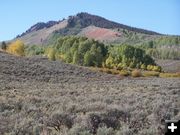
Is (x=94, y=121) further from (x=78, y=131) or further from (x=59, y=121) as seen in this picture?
(x=78, y=131)

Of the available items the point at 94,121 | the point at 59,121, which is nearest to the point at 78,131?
the point at 94,121

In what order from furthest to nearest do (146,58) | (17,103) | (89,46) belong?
(146,58) < (89,46) < (17,103)

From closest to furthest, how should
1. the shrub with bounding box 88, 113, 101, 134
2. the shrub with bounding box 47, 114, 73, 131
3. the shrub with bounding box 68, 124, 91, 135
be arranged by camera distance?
1. the shrub with bounding box 68, 124, 91, 135
2. the shrub with bounding box 88, 113, 101, 134
3. the shrub with bounding box 47, 114, 73, 131

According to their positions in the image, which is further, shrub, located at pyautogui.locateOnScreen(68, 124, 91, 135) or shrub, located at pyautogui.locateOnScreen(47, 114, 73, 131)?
shrub, located at pyautogui.locateOnScreen(47, 114, 73, 131)

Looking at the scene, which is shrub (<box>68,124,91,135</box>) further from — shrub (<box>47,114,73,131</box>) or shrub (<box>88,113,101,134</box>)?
shrub (<box>47,114,73,131</box>)

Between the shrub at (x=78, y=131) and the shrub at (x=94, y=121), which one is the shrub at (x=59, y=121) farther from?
the shrub at (x=78, y=131)

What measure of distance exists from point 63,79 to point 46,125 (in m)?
43.9

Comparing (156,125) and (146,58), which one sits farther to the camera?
(146,58)

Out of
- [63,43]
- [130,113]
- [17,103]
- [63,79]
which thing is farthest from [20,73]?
[63,43]

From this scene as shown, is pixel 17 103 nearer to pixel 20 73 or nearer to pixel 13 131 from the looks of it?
pixel 13 131

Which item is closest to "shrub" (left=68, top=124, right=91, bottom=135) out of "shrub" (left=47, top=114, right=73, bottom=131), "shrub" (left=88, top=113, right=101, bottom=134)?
"shrub" (left=88, top=113, right=101, bottom=134)

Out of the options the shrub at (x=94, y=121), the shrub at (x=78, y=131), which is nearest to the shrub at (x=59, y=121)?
the shrub at (x=94, y=121)

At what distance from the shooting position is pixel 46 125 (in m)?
11.7

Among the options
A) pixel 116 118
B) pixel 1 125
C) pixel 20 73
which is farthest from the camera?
pixel 20 73
